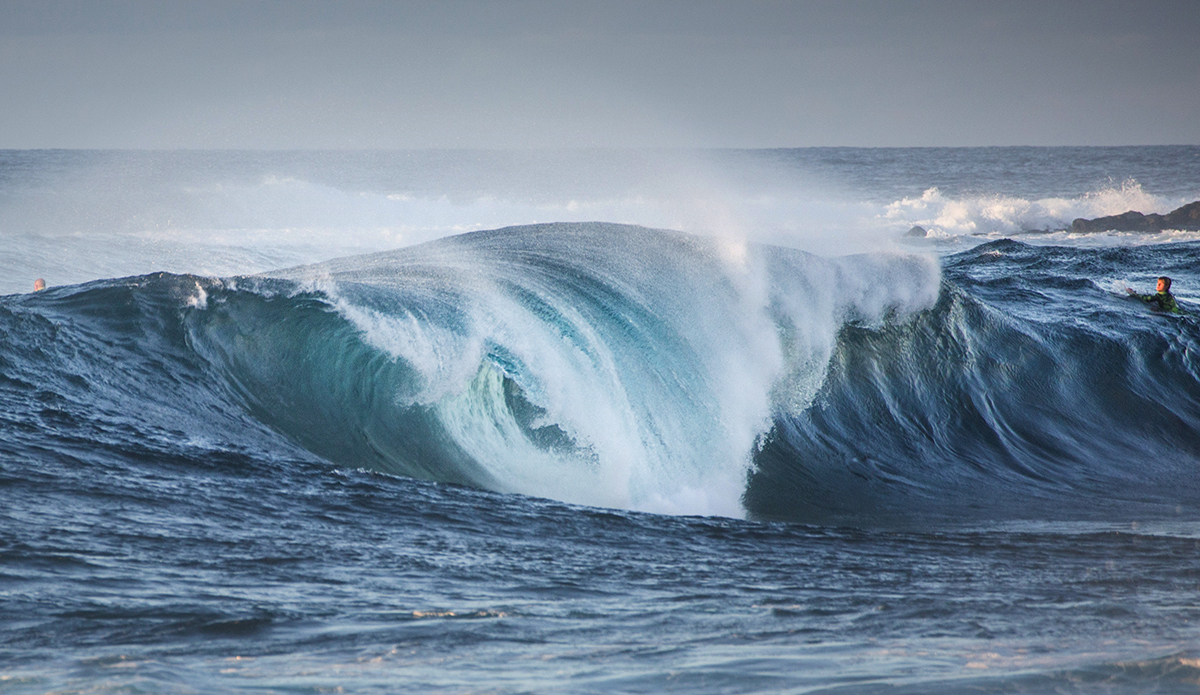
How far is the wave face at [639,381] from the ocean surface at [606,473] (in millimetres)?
32

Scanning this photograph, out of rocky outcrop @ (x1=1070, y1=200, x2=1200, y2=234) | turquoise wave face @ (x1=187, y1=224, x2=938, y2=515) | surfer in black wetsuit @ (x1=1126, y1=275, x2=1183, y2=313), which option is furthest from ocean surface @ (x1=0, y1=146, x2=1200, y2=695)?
rocky outcrop @ (x1=1070, y1=200, x2=1200, y2=234)

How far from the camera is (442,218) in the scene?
41.9 m

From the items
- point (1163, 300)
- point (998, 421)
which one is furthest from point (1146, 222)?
point (998, 421)

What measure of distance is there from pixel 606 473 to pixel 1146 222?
30.5 metres

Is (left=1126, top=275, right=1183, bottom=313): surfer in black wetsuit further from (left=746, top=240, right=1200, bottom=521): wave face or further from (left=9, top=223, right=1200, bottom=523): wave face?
(left=9, top=223, right=1200, bottom=523): wave face

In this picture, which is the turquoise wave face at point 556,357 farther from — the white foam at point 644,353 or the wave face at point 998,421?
the wave face at point 998,421

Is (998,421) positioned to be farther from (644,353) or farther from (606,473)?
(606,473)

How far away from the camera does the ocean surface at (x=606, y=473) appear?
3.25m

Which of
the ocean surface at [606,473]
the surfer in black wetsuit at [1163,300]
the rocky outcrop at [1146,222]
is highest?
the rocky outcrop at [1146,222]

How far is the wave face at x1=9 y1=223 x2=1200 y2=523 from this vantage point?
647cm

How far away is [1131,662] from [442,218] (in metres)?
40.2

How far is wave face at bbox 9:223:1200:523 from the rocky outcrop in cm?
2318

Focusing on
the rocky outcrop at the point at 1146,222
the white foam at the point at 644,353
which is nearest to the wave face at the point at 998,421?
the white foam at the point at 644,353

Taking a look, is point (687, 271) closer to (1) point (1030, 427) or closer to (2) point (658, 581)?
(1) point (1030, 427)
